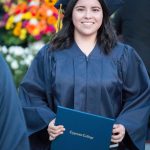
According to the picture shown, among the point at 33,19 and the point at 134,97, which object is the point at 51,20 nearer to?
the point at 33,19

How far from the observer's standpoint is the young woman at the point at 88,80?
161 inches

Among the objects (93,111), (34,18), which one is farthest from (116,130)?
(34,18)

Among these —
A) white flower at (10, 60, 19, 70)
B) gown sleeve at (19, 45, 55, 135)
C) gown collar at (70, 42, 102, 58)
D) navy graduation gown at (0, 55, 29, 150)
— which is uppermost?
navy graduation gown at (0, 55, 29, 150)

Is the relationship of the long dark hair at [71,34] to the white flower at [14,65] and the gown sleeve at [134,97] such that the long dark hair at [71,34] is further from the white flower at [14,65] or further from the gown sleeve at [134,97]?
the white flower at [14,65]

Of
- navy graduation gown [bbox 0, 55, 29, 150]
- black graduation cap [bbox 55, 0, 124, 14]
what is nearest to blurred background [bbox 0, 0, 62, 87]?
black graduation cap [bbox 55, 0, 124, 14]

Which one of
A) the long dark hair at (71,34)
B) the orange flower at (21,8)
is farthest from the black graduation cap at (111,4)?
the orange flower at (21,8)

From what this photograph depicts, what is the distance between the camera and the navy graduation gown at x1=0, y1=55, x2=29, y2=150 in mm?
2703

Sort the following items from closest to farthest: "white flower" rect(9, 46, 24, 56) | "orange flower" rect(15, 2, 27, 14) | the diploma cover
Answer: the diploma cover, "white flower" rect(9, 46, 24, 56), "orange flower" rect(15, 2, 27, 14)

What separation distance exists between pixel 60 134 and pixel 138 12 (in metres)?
1.35

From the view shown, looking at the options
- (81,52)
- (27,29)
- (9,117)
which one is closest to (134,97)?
(81,52)

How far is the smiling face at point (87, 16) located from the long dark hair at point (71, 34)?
56mm

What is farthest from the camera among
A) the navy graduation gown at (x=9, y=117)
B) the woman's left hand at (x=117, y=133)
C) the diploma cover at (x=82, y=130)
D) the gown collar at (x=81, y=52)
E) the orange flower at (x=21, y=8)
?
the orange flower at (x=21, y=8)

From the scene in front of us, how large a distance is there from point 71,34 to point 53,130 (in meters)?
0.65

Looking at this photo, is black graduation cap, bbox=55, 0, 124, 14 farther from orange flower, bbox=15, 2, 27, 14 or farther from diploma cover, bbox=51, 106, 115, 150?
orange flower, bbox=15, 2, 27, 14
